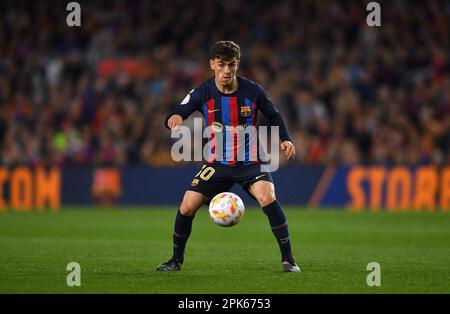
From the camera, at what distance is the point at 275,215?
8914 millimetres

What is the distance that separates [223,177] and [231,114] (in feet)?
2.06

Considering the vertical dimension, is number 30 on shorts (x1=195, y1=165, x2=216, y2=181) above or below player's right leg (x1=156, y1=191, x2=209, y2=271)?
above

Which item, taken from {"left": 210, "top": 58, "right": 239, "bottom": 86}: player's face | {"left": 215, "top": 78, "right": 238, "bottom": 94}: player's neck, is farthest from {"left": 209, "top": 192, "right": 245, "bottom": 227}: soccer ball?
{"left": 210, "top": 58, "right": 239, "bottom": 86}: player's face

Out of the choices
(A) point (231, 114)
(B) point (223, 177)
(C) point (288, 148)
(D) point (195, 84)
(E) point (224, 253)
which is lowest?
(E) point (224, 253)

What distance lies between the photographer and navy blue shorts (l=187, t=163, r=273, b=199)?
8.95 m

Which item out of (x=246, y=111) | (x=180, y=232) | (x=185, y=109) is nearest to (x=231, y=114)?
(x=246, y=111)

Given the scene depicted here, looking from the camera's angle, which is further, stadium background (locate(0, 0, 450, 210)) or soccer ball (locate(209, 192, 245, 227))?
stadium background (locate(0, 0, 450, 210))

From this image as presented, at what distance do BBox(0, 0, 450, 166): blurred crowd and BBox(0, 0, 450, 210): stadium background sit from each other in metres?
0.03

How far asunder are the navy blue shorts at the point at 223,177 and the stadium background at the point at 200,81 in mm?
11712

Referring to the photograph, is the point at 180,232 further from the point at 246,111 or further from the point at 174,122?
the point at 246,111

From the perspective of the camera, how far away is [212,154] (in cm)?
909

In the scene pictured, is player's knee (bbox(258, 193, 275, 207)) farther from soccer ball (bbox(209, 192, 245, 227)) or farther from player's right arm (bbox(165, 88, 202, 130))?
player's right arm (bbox(165, 88, 202, 130))
